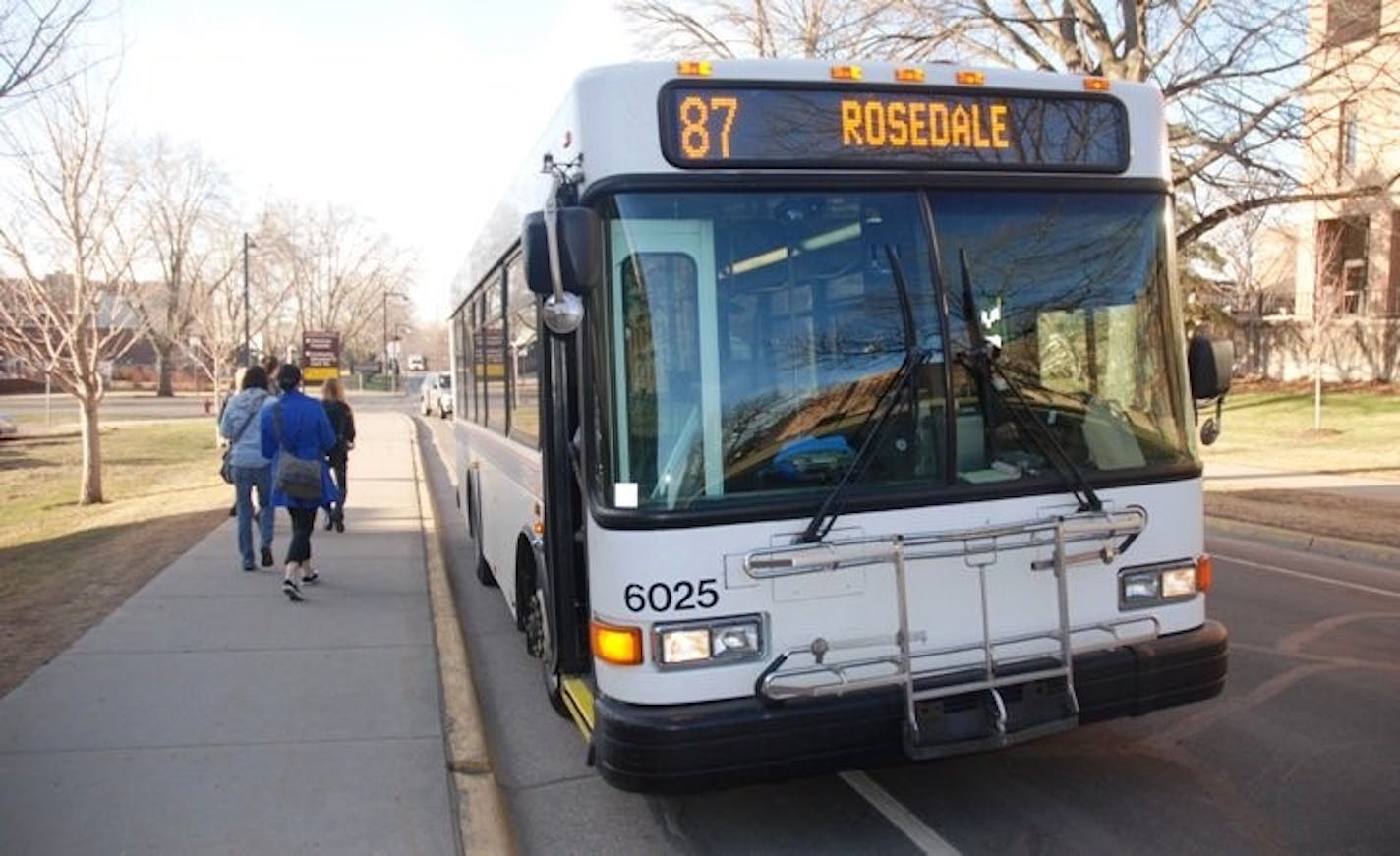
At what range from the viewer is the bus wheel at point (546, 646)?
4.85m

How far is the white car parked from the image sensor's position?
45594mm

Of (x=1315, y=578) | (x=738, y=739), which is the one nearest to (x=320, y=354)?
(x=1315, y=578)

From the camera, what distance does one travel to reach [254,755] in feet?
16.1

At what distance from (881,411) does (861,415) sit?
72mm

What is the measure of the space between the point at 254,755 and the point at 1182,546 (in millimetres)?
4176

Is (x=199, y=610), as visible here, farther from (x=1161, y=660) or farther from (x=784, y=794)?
(x=1161, y=660)

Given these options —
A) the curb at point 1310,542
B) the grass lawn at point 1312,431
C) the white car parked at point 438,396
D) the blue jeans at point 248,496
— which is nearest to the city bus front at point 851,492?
the blue jeans at point 248,496

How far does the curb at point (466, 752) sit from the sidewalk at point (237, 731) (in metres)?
0.06

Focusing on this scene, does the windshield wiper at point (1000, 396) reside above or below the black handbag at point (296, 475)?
above

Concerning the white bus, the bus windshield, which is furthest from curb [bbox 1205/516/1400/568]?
the bus windshield

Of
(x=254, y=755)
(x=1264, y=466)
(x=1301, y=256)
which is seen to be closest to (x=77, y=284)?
(x=254, y=755)

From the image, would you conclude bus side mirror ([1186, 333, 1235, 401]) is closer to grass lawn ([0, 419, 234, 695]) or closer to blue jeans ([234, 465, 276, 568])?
grass lawn ([0, 419, 234, 695])

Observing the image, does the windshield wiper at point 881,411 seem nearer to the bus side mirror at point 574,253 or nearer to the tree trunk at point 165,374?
the bus side mirror at point 574,253

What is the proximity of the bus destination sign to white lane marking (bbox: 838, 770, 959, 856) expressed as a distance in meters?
2.44
